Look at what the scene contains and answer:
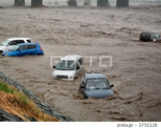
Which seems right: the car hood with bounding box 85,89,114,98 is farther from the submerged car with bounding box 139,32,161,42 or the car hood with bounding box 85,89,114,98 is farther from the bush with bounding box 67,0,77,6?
the bush with bounding box 67,0,77,6

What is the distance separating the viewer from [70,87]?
461 inches

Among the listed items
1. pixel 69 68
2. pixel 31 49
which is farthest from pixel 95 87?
pixel 31 49

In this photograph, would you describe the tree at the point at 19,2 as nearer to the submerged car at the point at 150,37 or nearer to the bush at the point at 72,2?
the bush at the point at 72,2

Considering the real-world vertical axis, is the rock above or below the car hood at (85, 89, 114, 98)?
above

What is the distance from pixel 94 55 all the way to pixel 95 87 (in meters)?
11.2

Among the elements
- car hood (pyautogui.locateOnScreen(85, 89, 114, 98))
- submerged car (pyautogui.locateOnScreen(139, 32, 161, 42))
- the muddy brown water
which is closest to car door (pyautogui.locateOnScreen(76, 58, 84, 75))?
the muddy brown water

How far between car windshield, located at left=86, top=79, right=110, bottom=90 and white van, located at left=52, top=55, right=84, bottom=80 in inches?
98.8

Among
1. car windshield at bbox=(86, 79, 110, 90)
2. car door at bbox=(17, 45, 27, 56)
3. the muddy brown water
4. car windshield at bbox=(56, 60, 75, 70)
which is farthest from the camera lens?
car door at bbox=(17, 45, 27, 56)

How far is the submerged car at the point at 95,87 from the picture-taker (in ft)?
31.4

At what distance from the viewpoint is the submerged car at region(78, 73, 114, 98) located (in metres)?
9.56

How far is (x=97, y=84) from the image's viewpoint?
33.1 ft

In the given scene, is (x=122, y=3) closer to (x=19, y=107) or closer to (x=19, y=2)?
(x=19, y=2)

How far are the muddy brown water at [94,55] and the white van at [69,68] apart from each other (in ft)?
0.99

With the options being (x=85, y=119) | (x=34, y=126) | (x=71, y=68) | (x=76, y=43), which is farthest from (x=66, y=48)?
(x=34, y=126)
